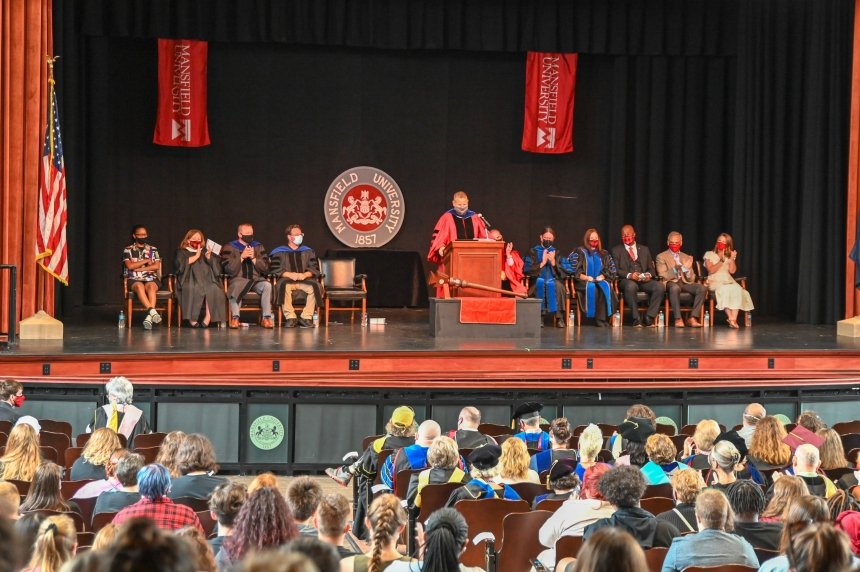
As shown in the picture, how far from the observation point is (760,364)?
11.0 meters

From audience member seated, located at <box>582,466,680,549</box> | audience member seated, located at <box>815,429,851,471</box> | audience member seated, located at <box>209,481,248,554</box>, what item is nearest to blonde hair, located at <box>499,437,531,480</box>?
audience member seated, located at <box>582,466,680,549</box>

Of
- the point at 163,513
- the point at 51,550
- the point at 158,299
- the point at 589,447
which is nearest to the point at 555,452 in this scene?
the point at 589,447

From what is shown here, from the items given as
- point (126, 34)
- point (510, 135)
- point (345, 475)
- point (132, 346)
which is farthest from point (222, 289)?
point (345, 475)

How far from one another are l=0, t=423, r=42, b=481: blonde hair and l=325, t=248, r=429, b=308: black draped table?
993 cm

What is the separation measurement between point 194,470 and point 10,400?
267cm

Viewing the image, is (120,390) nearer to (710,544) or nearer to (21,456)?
(21,456)

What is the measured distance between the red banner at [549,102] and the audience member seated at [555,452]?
9.64 m

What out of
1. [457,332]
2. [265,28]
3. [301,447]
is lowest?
[301,447]

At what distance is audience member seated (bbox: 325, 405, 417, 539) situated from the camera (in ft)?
21.3

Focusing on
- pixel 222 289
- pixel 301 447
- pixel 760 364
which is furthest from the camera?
pixel 222 289

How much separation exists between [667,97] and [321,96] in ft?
15.0

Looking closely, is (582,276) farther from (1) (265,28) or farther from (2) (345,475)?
(2) (345,475)

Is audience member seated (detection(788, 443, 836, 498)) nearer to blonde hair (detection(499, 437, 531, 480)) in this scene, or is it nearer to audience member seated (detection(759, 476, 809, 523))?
audience member seated (detection(759, 476, 809, 523))

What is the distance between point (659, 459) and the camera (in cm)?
578
